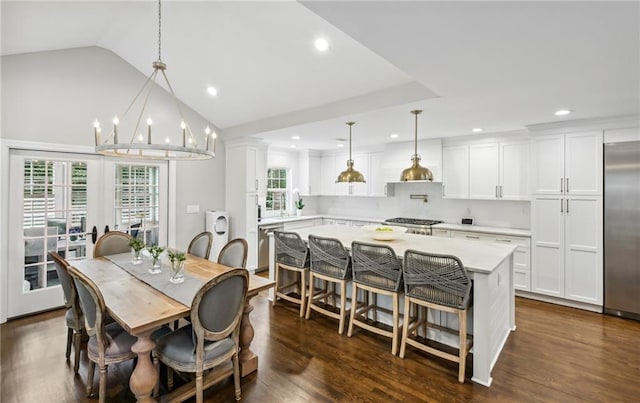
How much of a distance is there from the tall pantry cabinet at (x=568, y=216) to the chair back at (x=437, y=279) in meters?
2.39

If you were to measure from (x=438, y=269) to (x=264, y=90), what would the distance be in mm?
2981

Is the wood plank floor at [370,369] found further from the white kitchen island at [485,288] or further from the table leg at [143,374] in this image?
the table leg at [143,374]

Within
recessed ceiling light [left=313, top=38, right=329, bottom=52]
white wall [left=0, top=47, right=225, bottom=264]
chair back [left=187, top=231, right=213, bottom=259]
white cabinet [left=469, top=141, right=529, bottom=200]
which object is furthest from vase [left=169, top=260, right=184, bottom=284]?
white cabinet [left=469, top=141, right=529, bottom=200]

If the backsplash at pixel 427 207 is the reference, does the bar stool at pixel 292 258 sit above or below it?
below

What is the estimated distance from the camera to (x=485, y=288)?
2.45 m

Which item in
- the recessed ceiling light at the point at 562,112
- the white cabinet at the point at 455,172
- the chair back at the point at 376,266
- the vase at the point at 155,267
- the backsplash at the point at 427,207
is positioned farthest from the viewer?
the white cabinet at the point at 455,172

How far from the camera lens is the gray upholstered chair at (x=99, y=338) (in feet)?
6.70

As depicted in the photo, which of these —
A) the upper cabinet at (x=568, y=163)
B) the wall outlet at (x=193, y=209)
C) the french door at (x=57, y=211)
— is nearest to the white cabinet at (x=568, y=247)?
the upper cabinet at (x=568, y=163)

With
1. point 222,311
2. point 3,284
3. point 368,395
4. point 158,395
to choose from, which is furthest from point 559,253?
point 3,284

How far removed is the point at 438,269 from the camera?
2.56 meters

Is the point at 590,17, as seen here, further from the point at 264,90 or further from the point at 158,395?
the point at 158,395

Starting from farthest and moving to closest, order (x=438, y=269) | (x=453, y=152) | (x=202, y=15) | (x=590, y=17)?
(x=453, y=152) → (x=202, y=15) → (x=438, y=269) → (x=590, y=17)

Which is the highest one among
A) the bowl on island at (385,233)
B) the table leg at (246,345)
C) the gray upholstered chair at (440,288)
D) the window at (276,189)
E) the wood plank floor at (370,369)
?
the window at (276,189)

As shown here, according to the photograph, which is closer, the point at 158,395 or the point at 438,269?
the point at 158,395
